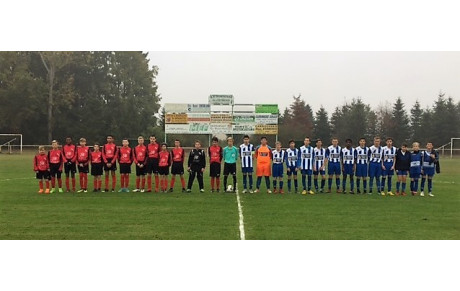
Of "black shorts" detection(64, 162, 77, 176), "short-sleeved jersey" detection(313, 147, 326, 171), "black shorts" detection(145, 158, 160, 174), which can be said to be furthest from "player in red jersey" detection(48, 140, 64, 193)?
"short-sleeved jersey" detection(313, 147, 326, 171)

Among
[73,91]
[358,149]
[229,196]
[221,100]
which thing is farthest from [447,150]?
[73,91]

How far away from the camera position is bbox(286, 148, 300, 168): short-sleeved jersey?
1398cm

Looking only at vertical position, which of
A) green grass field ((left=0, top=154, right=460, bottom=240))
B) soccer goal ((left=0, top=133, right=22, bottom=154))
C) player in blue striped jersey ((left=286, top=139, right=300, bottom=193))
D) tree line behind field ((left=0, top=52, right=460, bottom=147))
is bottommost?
green grass field ((left=0, top=154, right=460, bottom=240))

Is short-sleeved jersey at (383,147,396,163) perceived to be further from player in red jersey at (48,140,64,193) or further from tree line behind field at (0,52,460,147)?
tree line behind field at (0,52,460,147)

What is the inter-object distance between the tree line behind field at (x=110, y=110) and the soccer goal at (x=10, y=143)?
1598 mm

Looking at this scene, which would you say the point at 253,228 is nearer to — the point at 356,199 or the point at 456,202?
the point at 356,199

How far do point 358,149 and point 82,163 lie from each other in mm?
8227

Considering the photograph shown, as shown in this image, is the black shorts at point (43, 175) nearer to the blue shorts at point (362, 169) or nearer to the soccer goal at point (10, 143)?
the blue shorts at point (362, 169)

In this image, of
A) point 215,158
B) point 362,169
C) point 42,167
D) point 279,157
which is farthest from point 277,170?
point 42,167

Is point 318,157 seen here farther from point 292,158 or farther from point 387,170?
point 387,170

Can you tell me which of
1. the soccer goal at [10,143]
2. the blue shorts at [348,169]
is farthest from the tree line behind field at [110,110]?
the blue shorts at [348,169]

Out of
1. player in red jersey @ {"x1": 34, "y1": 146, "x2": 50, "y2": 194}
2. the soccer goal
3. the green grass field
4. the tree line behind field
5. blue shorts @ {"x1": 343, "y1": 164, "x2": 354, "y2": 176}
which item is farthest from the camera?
the tree line behind field

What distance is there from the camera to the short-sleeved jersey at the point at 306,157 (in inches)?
554

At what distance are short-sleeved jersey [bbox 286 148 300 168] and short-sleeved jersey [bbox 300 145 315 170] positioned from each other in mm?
143
